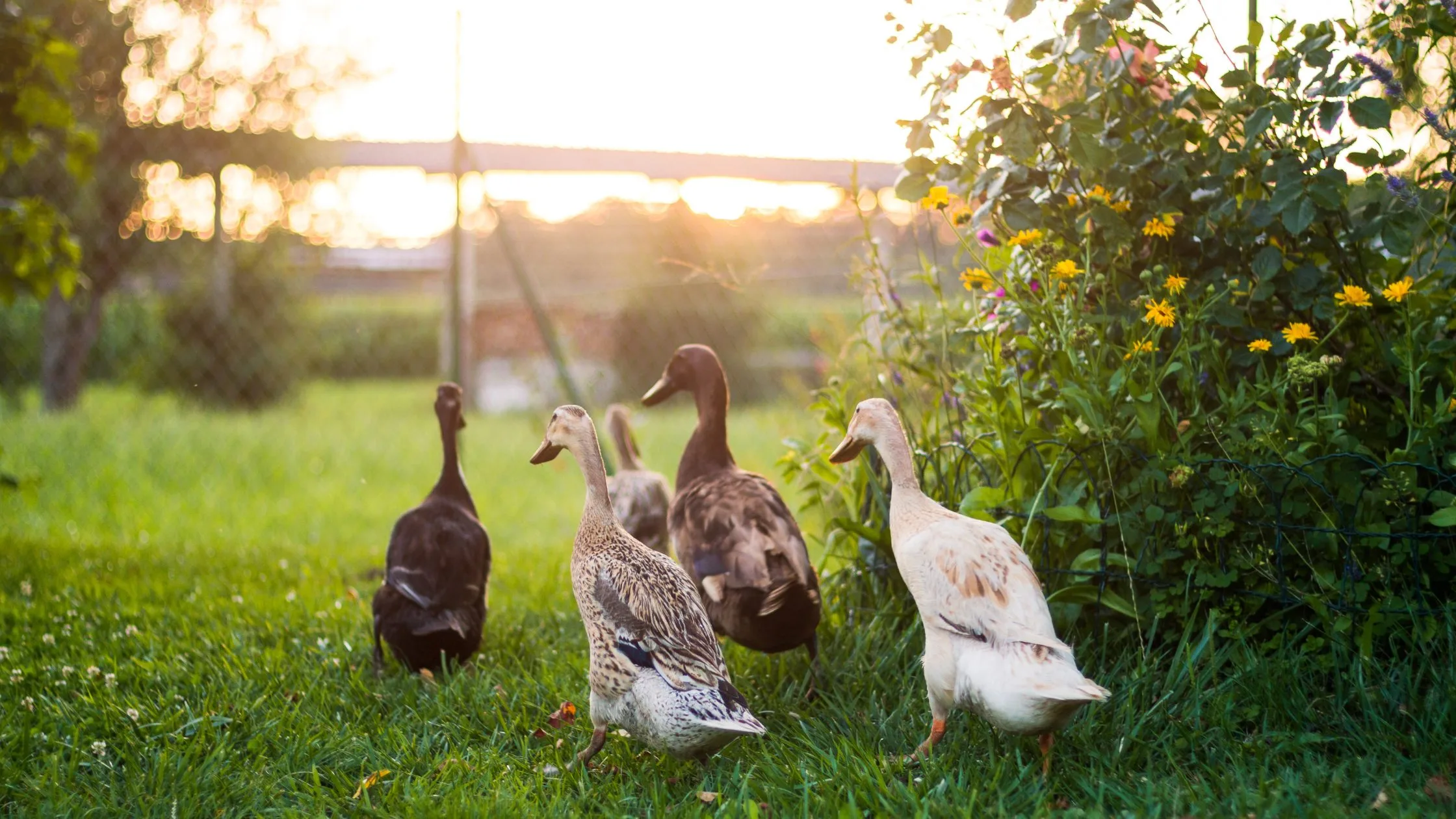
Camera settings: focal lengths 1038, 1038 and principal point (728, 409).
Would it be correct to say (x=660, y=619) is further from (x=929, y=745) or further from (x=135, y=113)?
(x=135, y=113)

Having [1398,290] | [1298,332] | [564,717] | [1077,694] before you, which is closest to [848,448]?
[1077,694]

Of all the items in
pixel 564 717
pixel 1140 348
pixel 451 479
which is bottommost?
pixel 564 717

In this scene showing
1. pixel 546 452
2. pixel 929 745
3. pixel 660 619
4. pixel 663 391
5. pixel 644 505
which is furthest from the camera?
pixel 644 505

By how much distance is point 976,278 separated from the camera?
11.1 ft

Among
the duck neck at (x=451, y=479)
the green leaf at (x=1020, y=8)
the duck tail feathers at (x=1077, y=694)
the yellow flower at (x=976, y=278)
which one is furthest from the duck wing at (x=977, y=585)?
the duck neck at (x=451, y=479)

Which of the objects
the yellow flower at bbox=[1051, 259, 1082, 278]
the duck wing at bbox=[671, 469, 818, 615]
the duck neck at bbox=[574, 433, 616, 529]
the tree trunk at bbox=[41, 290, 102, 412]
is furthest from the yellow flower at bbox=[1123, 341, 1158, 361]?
the tree trunk at bbox=[41, 290, 102, 412]

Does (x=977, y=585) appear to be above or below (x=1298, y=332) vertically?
below

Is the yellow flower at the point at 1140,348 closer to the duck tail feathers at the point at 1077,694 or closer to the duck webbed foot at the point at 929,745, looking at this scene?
the duck tail feathers at the point at 1077,694

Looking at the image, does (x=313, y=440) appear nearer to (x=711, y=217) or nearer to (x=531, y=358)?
(x=531, y=358)

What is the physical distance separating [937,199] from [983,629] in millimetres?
1465

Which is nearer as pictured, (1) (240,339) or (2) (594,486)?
(2) (594,486)

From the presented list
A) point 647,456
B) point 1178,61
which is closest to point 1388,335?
point 1178,61

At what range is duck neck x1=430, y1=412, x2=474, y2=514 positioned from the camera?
391 cm

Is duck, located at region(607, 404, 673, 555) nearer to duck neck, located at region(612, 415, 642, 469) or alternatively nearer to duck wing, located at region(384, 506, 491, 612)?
duck neck, located at region(612, 415, 642, 469)
